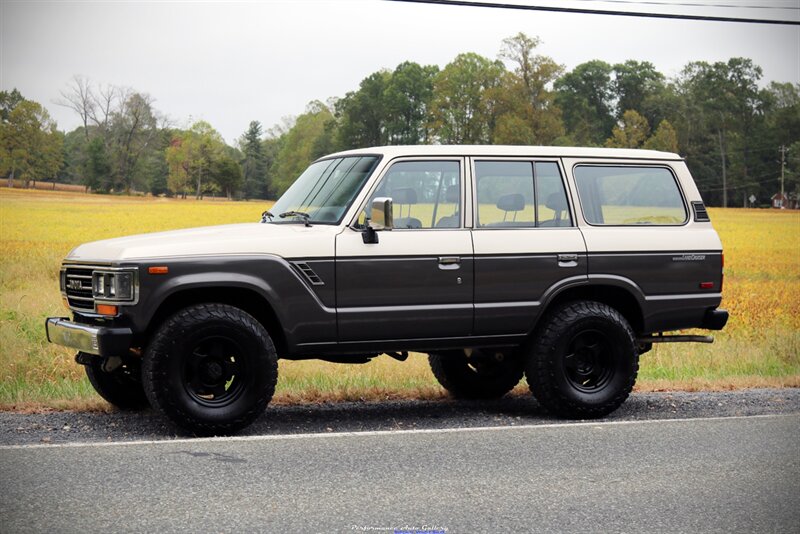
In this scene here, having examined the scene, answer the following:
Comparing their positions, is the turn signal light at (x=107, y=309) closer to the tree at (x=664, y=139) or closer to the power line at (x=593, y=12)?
the power line at (x=593, y=12)

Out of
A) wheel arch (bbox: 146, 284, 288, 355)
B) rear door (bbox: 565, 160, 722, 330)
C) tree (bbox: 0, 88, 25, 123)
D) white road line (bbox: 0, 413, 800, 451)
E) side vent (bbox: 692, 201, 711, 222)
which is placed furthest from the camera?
tree (bbox: 0, 88, 25, 123)

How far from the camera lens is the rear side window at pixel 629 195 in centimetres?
884

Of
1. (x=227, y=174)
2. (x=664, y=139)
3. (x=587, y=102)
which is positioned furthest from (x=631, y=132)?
(x=227, y=174)

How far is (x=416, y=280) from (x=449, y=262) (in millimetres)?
322

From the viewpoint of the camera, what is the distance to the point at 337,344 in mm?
7852

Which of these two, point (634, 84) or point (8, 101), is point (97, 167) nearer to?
point (8, 101)

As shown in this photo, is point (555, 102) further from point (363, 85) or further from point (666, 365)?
point (666, 365)

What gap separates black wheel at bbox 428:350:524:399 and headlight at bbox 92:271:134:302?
3355mm

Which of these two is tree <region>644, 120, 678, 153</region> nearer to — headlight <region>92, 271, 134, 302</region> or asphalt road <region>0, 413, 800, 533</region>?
asphalt road <region>0, 413, 800, 533</region>

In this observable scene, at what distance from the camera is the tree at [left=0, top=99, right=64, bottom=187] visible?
832 inches

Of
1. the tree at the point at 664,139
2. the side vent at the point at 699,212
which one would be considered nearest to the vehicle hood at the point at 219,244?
the side vent at the point at 699,212

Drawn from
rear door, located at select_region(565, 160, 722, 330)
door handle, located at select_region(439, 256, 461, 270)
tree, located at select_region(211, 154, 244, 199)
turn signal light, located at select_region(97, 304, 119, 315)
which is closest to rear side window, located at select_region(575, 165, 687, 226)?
rear door, located at select_region(565, 160, 722, 330)

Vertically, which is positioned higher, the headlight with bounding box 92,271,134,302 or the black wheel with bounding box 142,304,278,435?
the headlight with bounding box 92,271,134,302

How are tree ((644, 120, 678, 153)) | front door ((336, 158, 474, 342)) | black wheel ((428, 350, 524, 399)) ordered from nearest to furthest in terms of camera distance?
front door ((336, 158, 474, 342)) → black wheel ((428, 350, 524, 399)) → tree ((644, 120, 678, 153))
